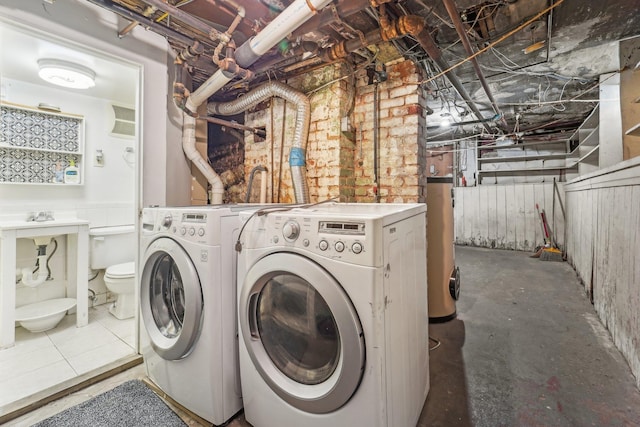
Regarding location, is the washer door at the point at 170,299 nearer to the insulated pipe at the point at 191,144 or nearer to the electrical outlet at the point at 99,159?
the insulated pipe at the point at 191,144

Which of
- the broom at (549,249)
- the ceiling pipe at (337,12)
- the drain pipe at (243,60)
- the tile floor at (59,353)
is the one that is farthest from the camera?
the broom at (549,249)

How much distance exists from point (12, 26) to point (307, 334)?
7.22ft

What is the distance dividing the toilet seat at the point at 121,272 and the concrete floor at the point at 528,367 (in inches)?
97.8

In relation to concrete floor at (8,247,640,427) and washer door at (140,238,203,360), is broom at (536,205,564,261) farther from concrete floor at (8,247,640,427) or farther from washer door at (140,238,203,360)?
washer door at (140,238,203,360)

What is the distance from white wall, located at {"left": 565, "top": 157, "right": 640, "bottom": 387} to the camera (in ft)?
5.59

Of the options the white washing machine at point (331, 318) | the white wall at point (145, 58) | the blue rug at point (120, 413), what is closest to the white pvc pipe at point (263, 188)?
the white wall at point (145, 58)

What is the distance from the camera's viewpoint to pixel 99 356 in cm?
196

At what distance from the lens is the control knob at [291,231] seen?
107 centimetres

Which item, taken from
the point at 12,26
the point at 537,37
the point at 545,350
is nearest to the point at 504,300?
the point at 545,350

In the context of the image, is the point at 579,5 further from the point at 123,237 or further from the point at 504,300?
the point at 123,237

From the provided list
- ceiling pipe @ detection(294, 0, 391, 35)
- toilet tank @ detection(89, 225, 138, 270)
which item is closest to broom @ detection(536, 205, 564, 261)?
ceiling pipe @ detection(294, 0, 391, 35)

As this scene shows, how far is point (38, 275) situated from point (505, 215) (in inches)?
273

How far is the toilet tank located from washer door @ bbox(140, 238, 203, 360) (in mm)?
1545

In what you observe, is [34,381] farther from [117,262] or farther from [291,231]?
[291,231]
